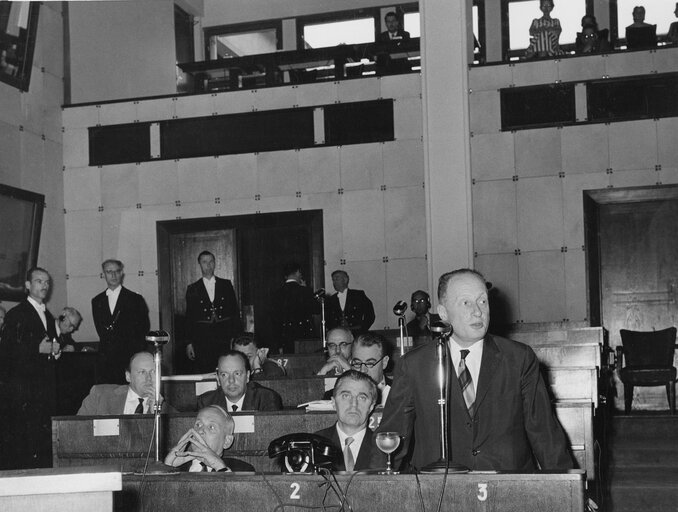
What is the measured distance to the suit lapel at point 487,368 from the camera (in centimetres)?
358

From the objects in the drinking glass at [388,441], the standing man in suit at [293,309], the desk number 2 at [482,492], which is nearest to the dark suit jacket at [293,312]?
the standing man in suit at [293,309]

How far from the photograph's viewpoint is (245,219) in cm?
1256

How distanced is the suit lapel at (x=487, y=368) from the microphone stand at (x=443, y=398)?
12 cm

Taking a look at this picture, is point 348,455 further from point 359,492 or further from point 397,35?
point 397,35

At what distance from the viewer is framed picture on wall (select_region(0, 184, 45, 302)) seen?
35.5ft

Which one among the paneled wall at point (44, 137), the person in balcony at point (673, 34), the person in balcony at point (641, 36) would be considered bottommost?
the paneled wall at point (44, 137)

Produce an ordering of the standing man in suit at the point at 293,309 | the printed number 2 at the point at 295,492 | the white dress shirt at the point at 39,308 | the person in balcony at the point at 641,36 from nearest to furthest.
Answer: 1. the printed number 2 at the point at 295,492
2. the white dress shirt at the point at 39,308
3. the standing man in suit at the point at 293,309
4. the person in balcony at the point at 641,36

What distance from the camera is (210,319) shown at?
11.3 metres

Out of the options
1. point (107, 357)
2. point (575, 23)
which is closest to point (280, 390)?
point (107, 357)

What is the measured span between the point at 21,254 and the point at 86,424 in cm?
624

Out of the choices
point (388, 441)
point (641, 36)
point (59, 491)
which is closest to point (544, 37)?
point (641, 36)

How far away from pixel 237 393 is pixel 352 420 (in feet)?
5.44

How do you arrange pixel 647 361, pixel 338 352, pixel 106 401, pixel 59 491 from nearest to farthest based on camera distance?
pixel 59 491, pixel 106 401, pixel 338 352, pixel 647 361

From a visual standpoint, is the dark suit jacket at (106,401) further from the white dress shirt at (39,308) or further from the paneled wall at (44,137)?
the paneled wall at (44,137)
